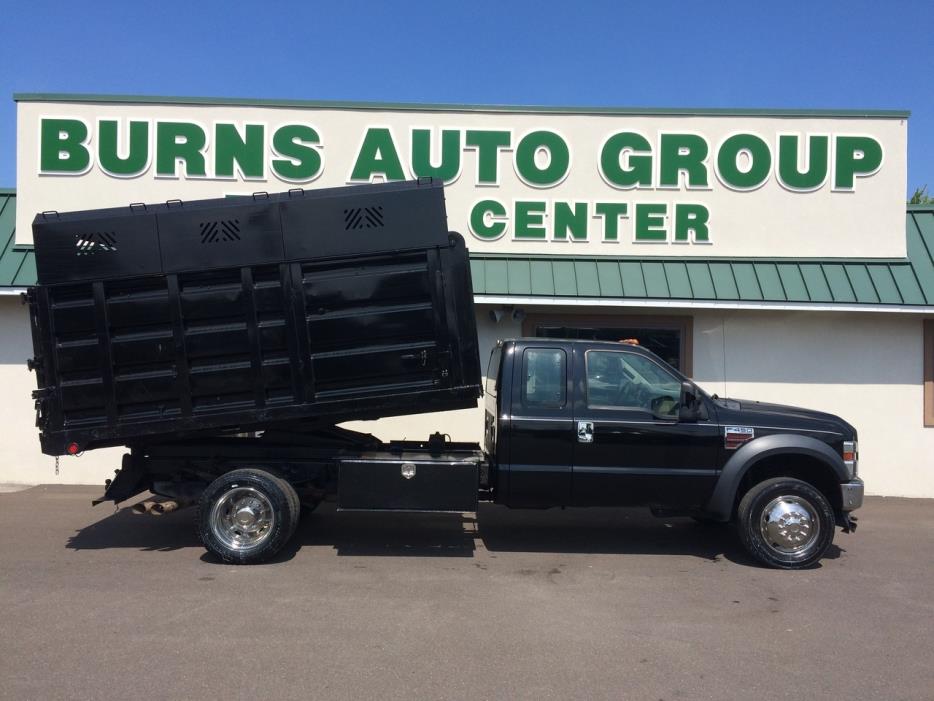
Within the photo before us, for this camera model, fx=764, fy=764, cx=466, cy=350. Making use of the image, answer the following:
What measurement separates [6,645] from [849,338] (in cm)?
1042

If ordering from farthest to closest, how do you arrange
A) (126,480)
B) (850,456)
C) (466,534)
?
1. (466,534)
2. (126,480)
3. (850,456)

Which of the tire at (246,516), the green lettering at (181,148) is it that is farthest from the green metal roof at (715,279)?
the tire at (246,516)

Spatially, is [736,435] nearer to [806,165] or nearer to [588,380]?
[588,380]

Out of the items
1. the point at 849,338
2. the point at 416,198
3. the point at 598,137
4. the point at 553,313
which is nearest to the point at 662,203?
the point at 598,137

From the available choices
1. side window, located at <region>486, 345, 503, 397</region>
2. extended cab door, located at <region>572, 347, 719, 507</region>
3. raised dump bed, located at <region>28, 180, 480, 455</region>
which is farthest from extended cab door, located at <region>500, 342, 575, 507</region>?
raised dump bed, located at <region>28, 180, 480, 455</region>

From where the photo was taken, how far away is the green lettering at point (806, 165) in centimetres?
1105

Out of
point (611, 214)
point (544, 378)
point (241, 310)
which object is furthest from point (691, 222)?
point (241, 310)

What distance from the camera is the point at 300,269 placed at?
677 cm

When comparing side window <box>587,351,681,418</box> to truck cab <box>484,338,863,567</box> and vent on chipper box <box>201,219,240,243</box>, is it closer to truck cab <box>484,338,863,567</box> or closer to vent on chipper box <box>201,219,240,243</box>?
truck cab <box>484,338,863,567</box>

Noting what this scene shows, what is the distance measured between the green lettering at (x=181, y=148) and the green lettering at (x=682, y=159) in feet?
22.0

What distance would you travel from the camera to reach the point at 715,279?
34.8 ft

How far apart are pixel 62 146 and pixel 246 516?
7172mm

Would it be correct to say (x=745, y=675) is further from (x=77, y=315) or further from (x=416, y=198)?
(x=77, y=315)

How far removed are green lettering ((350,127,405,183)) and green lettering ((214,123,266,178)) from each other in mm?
1412
